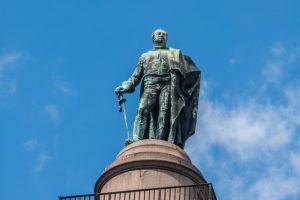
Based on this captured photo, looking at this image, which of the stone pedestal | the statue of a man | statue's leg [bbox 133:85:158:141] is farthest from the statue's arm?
the stone pedestal

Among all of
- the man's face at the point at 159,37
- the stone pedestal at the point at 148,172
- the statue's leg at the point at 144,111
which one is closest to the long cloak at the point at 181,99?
the statue's leg at the point at 144,111

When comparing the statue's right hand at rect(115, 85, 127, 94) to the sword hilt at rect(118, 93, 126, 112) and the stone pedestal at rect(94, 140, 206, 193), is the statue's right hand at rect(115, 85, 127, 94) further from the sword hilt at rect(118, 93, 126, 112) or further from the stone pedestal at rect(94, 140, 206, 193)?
the stone pedestal at rect(94, 140, 206, 193)

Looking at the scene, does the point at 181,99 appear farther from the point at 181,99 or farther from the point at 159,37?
the point at 159,37

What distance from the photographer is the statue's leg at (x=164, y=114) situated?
33500 millimetres

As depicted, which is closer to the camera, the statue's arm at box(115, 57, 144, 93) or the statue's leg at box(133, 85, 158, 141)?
the statue's leg at box(133, 85, 158, 141)

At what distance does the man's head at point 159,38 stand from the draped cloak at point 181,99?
448mm

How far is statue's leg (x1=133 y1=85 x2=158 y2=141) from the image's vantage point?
3359cm

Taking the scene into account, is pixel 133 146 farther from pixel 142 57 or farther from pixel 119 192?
pixel 142 57

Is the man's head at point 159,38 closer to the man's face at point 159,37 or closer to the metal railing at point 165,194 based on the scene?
the man's face at point 159,37

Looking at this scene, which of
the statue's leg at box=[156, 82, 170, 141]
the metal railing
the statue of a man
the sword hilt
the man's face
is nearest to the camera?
the metal railing

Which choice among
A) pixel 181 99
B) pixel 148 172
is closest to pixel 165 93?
pixel 181 99

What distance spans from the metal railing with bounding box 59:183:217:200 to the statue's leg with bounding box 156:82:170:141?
3120 mm

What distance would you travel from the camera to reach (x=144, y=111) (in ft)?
111

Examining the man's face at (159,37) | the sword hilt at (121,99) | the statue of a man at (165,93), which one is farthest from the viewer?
the man's face at (159,37)
